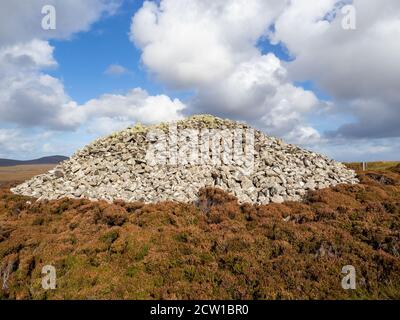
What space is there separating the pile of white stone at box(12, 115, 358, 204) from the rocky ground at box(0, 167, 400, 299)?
237 centimetres

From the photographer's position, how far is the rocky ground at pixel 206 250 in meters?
9.49

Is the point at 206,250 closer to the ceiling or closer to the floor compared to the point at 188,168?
closer to the floor

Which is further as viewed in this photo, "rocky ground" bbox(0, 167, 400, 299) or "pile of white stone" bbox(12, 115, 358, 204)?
"pile of white stone" bbox(12, 115, 358, 204)

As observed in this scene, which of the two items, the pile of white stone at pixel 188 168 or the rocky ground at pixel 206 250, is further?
the pile of white stone at pixel 188 168

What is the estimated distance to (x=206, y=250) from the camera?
39.8 ft

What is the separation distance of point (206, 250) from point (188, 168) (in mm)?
11998

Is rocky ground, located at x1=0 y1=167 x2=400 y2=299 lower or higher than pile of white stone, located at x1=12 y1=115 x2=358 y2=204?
lower

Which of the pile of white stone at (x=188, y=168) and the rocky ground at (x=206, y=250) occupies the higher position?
the pile of white stone at (x=188, y=168)

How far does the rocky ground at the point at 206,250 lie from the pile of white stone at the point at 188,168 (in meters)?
2.37

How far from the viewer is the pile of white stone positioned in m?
21.6

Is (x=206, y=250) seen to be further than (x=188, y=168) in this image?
No

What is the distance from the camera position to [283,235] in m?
13.2
